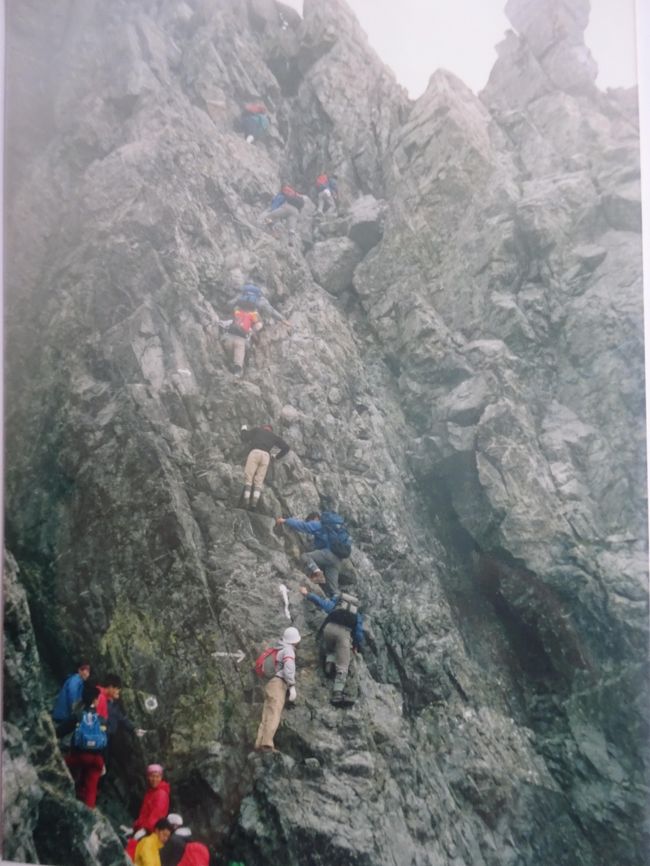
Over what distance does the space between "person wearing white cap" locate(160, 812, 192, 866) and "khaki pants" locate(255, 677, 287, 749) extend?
1.14 m

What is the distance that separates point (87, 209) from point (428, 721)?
8347mm

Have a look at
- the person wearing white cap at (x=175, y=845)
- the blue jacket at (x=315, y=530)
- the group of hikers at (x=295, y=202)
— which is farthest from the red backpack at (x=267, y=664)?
the group of hikers at (x=295, y=202)

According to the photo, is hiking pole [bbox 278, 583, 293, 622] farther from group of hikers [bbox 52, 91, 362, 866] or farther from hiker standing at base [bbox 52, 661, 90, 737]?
hiker standing at base [bbox 52, 661, 90, 737]

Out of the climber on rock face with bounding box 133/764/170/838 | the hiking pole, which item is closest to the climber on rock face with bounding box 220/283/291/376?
the hiking pole

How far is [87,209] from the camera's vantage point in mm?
9062

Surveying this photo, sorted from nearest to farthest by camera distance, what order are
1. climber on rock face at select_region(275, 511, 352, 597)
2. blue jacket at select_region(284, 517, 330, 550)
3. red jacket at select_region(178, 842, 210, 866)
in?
red jacket at select_region(178, 842, 210, 866) → climber on rock face at select_region(275, 511, 352, 597) → blue jacket at select_region(284, 517, 330, 550)

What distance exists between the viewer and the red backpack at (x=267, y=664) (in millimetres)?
7207

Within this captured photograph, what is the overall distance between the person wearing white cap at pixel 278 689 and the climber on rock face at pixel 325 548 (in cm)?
74

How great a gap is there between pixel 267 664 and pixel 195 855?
2057 millimetres

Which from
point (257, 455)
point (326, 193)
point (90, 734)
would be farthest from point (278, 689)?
point (326, 193)

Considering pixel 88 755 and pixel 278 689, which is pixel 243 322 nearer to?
pixel 278 689

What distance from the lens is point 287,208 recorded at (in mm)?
10141

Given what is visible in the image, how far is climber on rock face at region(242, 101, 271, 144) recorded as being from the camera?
11.1 m

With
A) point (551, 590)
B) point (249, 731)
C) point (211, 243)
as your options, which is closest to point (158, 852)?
point (249, 731)
